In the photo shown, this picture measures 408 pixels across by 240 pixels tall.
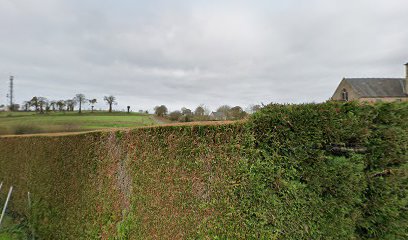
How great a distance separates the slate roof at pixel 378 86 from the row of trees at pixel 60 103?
4212cm

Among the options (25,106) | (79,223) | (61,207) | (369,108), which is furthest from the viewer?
(25,106)

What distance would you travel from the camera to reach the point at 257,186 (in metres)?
2.46

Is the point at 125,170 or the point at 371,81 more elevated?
the point at 371,81

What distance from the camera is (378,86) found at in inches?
1502

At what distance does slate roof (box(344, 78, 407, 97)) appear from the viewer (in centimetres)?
3719

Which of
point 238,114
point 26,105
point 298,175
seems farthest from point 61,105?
point 298,175

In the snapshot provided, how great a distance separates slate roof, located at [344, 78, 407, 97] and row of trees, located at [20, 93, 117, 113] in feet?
138

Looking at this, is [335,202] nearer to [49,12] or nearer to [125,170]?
[125,170]

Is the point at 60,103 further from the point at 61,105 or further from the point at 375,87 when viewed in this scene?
the point at 375,87

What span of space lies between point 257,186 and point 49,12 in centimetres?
1132

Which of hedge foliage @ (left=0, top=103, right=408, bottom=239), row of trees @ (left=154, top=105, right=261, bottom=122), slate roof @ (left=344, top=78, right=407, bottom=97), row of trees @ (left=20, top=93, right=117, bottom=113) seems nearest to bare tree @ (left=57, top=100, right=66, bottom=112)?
row of trees @ (left=20, top=93, right=117, bottom=113)

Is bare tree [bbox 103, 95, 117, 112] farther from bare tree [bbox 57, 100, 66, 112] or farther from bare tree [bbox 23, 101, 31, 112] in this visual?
bare tree [bbox 23, 101, 31, 112]

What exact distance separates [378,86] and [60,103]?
176 feet

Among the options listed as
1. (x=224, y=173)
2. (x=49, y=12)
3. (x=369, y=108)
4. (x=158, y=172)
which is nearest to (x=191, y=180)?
(x=224, y=173)
